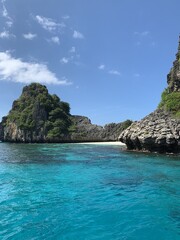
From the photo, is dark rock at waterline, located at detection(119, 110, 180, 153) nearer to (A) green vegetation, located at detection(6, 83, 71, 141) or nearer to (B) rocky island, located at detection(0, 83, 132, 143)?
(B) rocky island, located at detection(0, 83, 132, 143)

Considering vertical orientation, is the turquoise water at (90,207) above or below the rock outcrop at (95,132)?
below

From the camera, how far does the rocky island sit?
426 ft

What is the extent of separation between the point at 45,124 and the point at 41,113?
8166 millimetres

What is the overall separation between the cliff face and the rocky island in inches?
2490

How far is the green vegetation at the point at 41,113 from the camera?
134163 millimetres

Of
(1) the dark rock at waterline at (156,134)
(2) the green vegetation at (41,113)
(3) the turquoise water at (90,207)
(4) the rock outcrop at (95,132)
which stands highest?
(2) the green vegetation at (41,113)

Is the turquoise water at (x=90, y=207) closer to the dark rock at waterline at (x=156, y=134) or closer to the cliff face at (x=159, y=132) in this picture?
the dark rock at waterline at (x=156, y=134)

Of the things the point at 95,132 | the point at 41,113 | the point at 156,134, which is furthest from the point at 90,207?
the point at 41,113

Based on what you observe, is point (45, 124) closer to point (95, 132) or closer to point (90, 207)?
point (95, 132)

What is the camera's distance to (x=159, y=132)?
150 feet

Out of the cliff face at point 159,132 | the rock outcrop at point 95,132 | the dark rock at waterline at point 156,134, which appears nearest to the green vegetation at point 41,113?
the rock outcrop at point 95,132

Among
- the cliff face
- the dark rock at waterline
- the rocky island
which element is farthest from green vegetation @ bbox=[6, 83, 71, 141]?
the dark rock at waterline

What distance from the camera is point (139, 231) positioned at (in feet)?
38.5

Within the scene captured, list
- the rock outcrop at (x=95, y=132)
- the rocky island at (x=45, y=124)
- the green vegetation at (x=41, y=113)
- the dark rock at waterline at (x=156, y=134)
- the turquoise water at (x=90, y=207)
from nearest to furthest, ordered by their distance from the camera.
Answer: the turquoise water at (x=90, y=207)
the dark rock at waterline at (x=156, y=134)
the rock outcrop at (x=95, y=132)
the rocky island at (x=45, y=124)
the green vegetation at (x=41, y=113)
